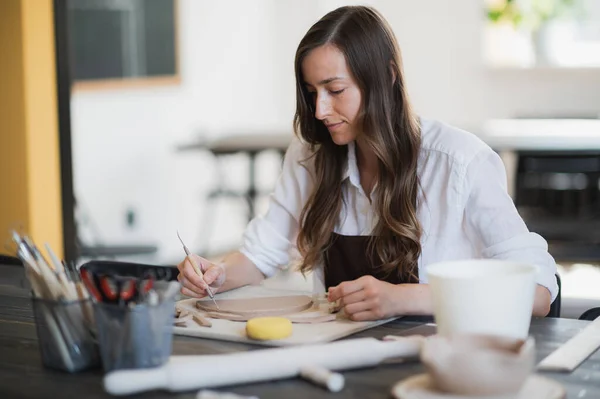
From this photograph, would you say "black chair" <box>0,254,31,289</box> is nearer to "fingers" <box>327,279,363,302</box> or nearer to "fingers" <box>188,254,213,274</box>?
"fingers" <box>188,254,213,274</box>

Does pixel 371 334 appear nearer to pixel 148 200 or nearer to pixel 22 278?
pixel 22 278

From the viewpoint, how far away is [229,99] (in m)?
6.56

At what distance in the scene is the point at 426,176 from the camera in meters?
1.93

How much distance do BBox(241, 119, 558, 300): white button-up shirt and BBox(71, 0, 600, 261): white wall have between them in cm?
338

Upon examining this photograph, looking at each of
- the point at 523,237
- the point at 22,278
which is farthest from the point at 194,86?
the point at 523,237

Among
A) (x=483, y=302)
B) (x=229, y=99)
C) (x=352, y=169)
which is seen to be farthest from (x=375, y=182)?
(x=229, y=99)

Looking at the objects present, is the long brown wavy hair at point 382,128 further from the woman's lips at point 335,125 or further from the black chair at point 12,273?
the black chair at point 12,273

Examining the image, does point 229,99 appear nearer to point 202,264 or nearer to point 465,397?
point 202,264

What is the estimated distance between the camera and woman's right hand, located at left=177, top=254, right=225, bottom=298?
1750 mm

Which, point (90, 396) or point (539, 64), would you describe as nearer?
point (90, 396)

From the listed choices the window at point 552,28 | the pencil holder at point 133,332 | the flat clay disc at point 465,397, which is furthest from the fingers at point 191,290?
the window at point 552,28

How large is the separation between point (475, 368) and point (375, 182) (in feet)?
3.17

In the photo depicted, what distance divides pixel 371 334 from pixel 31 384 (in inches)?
20.5

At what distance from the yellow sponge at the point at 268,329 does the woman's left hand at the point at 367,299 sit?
15cm
